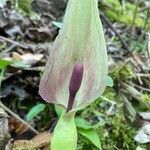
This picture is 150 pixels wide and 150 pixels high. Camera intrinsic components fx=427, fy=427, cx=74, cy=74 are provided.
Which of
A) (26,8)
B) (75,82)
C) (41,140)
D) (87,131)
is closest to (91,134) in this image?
(87,131)

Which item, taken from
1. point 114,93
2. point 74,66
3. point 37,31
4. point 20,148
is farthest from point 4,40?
point 74,66

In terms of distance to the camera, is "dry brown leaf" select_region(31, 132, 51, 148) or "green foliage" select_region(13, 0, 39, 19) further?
"green foliage" select_region(13, 0, 39, 19)

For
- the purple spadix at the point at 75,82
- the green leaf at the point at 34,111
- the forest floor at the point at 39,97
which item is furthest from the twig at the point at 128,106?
the purple spadix at the point at 75,82

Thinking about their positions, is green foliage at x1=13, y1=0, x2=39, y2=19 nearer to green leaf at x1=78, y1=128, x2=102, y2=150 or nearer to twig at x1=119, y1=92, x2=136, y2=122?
twig at x1=119, y1=92, x2=136, y2=122

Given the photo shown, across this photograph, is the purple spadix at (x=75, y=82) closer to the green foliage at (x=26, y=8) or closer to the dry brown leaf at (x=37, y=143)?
the dry brown leaf at (x=37, y=143)

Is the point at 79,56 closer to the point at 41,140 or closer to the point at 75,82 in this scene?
the point at 75,82

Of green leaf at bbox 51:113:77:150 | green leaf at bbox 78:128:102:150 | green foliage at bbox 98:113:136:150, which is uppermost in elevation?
green leaf at bbox 51:113:77:150

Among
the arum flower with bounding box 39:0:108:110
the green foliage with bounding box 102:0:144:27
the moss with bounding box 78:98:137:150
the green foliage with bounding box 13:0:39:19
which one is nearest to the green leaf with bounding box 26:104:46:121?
the moss with bounding box 78:98:137:150
